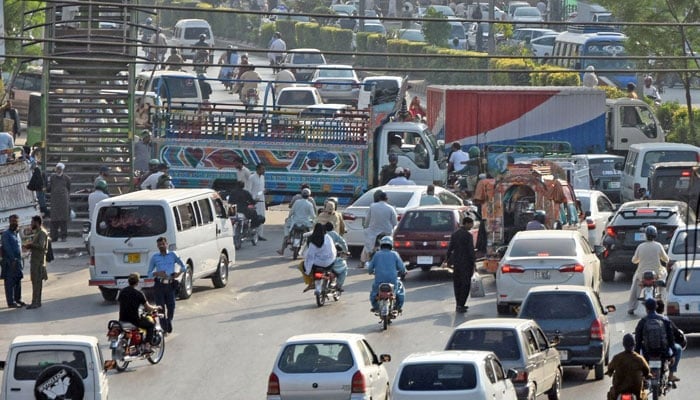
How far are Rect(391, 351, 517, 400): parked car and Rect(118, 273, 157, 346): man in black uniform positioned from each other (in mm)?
6530

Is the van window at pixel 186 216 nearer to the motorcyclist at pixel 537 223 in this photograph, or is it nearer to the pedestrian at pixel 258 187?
the motorcyclist at pixel 537 223

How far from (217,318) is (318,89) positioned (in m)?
29.3

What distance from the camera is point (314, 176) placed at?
37250 millimetres

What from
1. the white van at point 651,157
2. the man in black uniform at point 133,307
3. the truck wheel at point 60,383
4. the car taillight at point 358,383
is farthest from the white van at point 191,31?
the truck wheel at point 60,383

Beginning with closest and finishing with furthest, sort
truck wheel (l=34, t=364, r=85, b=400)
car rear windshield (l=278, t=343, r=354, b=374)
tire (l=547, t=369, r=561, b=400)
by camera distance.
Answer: truck wheel (l=34, t=364, r=85, b=400) → car rear windshield (l=278, t=343, r=354, b=374) → tire (l=547, t=369, r=561, b=400)

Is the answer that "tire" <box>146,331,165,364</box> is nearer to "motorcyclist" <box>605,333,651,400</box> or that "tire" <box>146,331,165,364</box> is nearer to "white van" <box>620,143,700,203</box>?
"motorcyclist" <box>605,333,651,400</box>

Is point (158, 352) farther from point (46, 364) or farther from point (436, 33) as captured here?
A: point (436, 33)

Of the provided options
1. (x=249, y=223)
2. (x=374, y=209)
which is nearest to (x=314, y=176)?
(x=249, y=223)

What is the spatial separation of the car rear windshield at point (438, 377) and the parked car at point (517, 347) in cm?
185

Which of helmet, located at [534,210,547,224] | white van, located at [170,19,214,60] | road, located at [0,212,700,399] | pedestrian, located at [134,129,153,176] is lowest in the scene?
road, located at [0,212,700,399]

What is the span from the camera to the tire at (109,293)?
2872 centimetres

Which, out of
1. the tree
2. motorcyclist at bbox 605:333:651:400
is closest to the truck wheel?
motorcyclist at bbox 605:333:651:400

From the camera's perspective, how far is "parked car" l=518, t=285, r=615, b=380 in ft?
71.8

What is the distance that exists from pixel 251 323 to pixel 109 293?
317 centimetres
